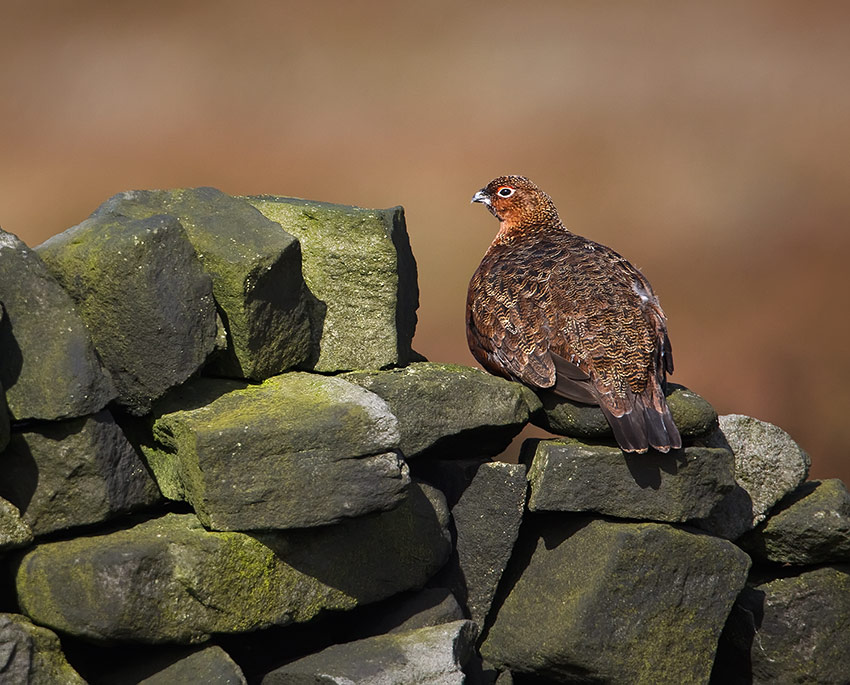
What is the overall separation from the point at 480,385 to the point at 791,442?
6.60ft

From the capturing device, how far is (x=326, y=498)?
4.87 metres

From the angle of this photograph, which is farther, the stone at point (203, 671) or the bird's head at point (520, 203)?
the bird's head at point (520, 203)

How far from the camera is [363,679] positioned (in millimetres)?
4867

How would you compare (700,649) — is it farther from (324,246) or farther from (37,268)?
(37,268)

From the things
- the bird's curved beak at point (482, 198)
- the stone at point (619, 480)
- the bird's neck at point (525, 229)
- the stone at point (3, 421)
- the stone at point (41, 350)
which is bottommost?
the stone at point (619, 480)

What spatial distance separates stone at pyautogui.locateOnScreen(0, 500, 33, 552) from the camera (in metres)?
4.71

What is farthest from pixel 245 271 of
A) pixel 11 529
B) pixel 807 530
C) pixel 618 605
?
pixel 807 530

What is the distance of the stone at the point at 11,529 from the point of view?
471 centimetres

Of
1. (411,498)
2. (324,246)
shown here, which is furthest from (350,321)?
(411,498)

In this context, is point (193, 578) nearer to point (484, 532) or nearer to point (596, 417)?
point (484, 532)

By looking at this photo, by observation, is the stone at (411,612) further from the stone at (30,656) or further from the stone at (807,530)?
the stone at (807,530)

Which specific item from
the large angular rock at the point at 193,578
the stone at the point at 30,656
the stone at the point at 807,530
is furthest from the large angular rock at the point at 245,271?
the stone at the point at 807,530

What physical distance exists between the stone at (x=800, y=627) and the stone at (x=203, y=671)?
2.99 m

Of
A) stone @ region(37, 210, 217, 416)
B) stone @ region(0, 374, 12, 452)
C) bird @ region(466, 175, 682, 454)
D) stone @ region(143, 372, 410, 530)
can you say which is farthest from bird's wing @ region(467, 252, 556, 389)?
stone @ region(0, 374, 12, 452)
